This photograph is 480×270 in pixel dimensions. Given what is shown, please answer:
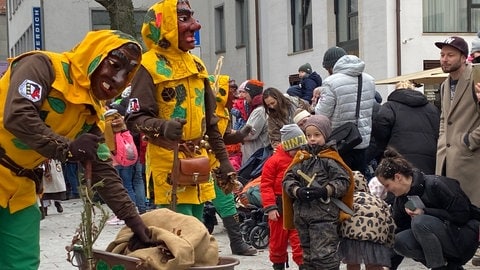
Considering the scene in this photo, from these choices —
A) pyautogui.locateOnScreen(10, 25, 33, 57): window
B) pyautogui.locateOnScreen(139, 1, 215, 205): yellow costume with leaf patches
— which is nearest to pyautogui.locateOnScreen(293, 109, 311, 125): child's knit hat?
pyautogui.locateOnScreen(139, 1, 215, 205): yellow costume with leaf patches

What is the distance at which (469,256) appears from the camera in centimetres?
618

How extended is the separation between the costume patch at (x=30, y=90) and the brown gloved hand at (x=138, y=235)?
2.49 ft

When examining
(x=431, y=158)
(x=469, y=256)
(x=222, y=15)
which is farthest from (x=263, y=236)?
(x=222, y=15)

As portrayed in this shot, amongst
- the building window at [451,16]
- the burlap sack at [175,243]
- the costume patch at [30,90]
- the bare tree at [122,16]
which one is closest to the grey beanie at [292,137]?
the burlap sack at [175,243]

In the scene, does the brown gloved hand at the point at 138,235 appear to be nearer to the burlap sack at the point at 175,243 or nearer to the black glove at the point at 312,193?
the burlap sack at the point at 175,243

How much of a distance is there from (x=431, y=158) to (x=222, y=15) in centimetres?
2404

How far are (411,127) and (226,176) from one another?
2184 millimetres

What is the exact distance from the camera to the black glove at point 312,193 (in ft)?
20.5

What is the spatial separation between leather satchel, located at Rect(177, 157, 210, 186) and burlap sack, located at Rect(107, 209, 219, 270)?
1.31 m

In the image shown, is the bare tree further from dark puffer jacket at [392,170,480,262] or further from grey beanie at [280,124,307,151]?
dark puffer jacket at [392,170,480,262]

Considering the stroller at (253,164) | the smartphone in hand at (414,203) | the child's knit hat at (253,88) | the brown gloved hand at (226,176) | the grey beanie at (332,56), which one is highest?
the grey beanie at (332,56)

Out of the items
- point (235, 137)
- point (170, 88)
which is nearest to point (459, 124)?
point (235, 137)

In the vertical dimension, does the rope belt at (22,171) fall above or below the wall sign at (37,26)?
below

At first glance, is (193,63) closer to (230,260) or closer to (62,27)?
(230,260)
